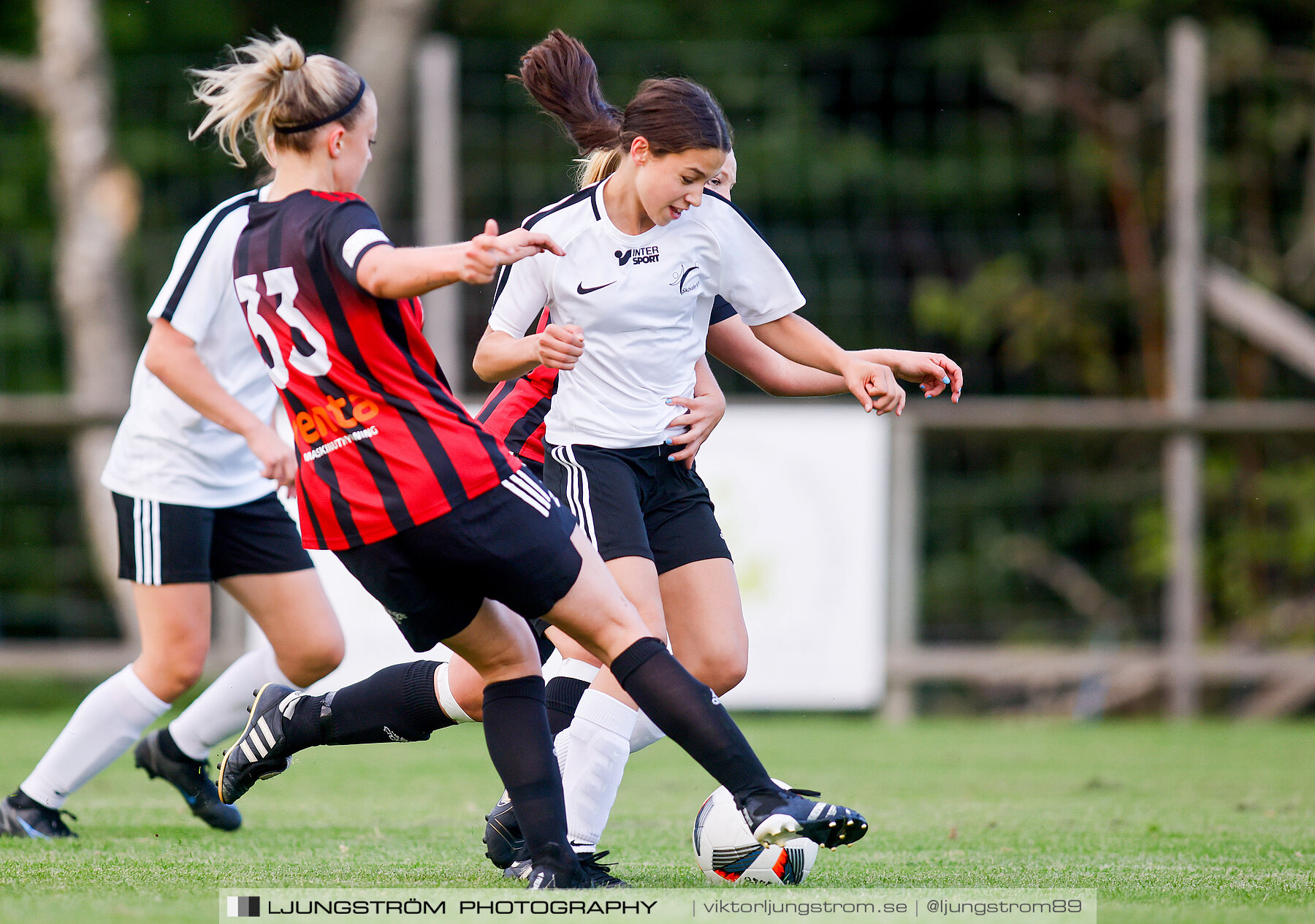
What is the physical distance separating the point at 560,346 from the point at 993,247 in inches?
320

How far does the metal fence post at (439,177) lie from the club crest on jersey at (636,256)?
5147 mm

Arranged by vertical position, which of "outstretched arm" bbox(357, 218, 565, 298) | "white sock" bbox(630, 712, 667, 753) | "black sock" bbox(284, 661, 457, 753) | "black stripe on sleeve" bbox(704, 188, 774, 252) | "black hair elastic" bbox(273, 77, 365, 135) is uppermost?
"black hair elastic" bbox(273, 77, 365, 135)

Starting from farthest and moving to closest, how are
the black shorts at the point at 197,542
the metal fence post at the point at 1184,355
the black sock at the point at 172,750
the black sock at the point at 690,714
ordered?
the metal fence post at the point at 1184,355
the black sock at the point at 172,750
the black shorts at the point at 197,542
the black sock at the point at 690,714

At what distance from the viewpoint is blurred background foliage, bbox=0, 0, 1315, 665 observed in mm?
9891

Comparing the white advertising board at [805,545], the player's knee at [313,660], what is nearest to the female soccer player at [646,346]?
the player's knee at [313,660]

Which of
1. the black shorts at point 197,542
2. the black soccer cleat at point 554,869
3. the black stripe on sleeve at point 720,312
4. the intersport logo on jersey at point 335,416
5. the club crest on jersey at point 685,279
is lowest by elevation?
the black soccer cleat at point 554,869

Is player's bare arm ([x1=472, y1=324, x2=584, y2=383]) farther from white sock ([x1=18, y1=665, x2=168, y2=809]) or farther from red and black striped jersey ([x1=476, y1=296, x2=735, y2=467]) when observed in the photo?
white sock ([x1=18, y1=665, x2=168, y2=809])

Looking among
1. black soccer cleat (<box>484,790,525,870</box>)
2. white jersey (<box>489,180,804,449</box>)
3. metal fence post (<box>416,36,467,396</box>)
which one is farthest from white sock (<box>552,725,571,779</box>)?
metal fence post (<box>416,36,467,396</box>)

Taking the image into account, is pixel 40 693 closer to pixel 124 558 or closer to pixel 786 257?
pixel 786 257

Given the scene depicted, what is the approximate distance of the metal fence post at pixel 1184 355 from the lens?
860 cm

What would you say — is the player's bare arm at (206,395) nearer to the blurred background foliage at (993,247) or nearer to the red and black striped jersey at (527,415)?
the red and black striped jersey at (527,415)

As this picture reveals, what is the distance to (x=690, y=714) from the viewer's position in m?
3.06

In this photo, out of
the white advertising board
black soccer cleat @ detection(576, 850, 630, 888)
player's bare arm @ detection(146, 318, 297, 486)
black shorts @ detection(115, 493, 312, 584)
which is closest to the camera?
black soccer cleat @ detection(576, 850, 630, 888)

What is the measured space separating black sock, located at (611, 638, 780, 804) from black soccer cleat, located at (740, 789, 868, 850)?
63mm
